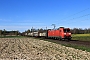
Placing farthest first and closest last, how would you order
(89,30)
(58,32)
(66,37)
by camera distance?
1. (89,30)
2. (58,32)
3. (66,37)

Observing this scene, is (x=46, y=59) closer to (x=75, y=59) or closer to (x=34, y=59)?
(x=34, y=59)

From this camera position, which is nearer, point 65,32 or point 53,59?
point 53,59

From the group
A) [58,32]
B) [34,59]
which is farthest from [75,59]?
[58,32]

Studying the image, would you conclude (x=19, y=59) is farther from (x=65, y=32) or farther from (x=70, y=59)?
(x=65, y=32)

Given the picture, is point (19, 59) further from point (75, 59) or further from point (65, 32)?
point (65, 32)

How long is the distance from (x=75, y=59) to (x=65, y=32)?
113ft

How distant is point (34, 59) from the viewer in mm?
15766

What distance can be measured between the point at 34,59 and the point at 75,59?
316cm

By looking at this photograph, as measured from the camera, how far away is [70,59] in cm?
1609

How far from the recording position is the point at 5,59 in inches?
Result: 611

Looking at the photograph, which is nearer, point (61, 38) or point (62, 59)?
point (62, 59)

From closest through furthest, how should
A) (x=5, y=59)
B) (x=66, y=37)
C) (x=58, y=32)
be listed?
(x=5, y=59) < (x=66, y=37) < (x=58, y=32)

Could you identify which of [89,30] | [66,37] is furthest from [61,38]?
[89,30]

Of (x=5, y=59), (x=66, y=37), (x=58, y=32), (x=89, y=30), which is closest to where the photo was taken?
(x=5, y=59)
